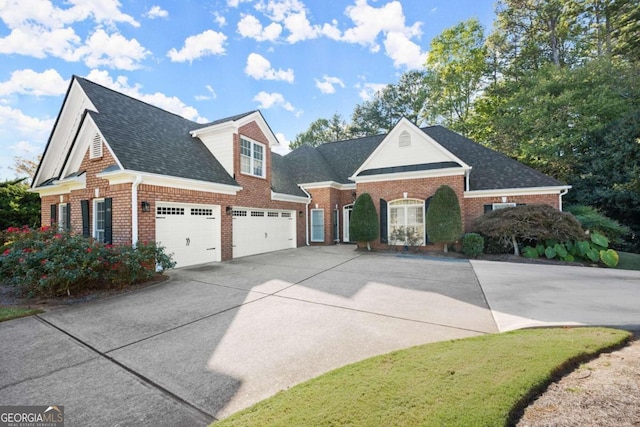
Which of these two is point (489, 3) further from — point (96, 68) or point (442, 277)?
point (96, 68)

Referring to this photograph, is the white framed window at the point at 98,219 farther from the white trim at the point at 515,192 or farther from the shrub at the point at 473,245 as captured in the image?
the white trim at the point at 515,192

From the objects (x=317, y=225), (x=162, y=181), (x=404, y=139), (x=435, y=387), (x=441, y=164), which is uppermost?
(x=404, y=139)

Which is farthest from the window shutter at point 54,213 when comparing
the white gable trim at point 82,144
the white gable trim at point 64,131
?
the white gable trim at point 82,144

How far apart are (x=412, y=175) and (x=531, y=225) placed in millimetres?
5090

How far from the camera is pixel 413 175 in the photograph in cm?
1267

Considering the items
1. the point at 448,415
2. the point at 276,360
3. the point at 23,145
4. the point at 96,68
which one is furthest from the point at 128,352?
the point at 23,145

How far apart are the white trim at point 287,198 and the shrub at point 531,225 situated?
907 cm

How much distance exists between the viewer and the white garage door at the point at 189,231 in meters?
8.57

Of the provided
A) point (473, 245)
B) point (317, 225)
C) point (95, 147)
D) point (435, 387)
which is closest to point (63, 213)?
point (95, 147)

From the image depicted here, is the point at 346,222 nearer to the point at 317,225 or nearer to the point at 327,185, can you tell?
the point at 317,225

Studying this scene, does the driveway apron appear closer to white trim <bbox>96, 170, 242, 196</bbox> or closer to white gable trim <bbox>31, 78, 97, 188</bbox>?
white trim <bbox>96, 170, 242, 196</bbox>

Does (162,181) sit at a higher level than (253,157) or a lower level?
lower

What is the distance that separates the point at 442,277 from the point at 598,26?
74.7 ft

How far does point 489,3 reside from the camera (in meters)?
18.8
